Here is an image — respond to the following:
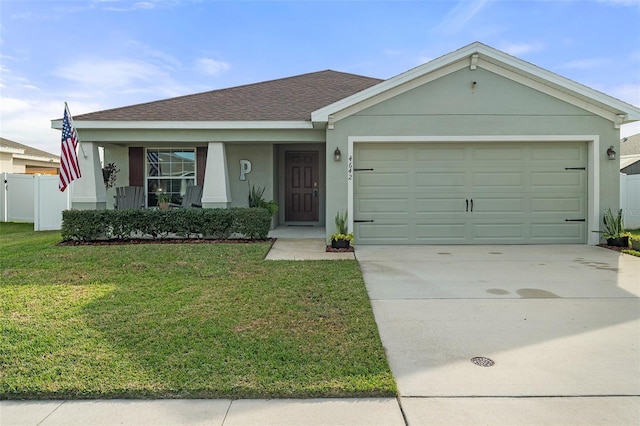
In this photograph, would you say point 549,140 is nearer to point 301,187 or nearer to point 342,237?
point 342,237

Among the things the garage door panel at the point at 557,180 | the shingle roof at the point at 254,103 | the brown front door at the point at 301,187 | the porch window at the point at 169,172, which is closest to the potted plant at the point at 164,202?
the porch window at the point at 169,172

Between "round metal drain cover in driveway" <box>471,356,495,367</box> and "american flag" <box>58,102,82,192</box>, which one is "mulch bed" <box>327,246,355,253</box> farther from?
"american flag" <box>58,102,82,192</box>

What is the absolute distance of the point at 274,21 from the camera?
12938 millimetres

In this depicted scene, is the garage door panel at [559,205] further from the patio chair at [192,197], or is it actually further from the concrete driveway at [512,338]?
the patio chair at [192,197]

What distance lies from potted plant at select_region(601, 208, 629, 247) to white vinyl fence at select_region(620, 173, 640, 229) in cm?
510

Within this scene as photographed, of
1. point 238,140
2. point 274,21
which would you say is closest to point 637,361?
point 238,140

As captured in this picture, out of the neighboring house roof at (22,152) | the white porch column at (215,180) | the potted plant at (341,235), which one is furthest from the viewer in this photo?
the neighboring house roof at (22,152)

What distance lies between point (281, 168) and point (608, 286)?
29.8ft

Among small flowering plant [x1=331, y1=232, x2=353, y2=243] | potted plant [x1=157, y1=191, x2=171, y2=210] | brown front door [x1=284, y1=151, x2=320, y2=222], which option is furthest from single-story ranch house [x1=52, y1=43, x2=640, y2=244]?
brown front door [x1=284, y1=151, x2=320, y2=222]

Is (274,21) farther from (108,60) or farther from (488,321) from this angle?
(488,321)

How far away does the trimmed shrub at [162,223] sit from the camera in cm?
933

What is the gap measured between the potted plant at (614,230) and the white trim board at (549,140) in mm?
175

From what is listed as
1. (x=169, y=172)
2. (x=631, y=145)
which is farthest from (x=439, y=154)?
(x=631, y=145)

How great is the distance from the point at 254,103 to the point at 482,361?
9.55 m
